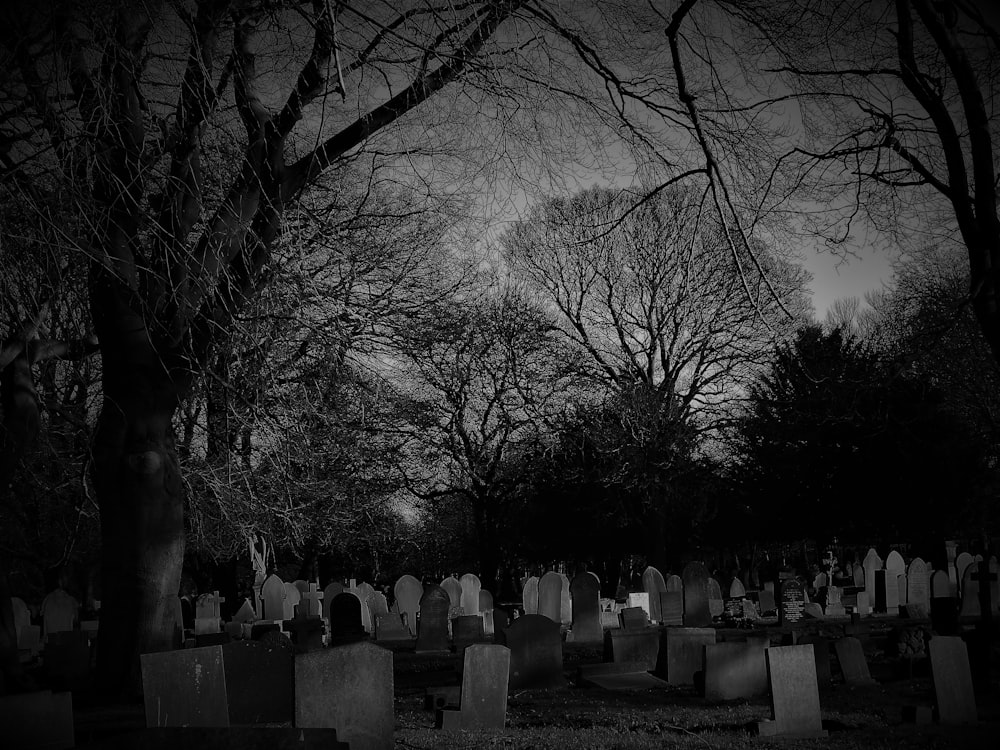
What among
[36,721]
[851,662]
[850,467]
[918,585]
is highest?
[850,467]

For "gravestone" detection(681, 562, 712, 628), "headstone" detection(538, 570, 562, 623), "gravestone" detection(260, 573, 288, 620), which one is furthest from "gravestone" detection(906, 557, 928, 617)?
"gravestone" detection(260, 573, 288, 620)

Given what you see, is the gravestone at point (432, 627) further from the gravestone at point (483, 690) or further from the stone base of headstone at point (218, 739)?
the stone base of headstone at point (218, 739)

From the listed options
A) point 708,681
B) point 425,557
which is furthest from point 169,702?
point 425,557

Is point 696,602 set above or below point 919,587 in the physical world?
above

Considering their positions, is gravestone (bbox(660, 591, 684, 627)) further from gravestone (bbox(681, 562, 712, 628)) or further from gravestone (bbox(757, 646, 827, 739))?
gravestone (bbox(757, 646, 827, 739))

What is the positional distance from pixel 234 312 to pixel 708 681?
7.04m

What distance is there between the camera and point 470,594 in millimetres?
21297

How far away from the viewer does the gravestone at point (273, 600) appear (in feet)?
64.0

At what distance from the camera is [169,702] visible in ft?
19.5

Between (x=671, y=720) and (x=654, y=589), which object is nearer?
(x=671, y=720)

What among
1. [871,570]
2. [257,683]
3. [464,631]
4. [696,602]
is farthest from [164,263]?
[871,570]

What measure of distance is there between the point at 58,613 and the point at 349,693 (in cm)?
1279

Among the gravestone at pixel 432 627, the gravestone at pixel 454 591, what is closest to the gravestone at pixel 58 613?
the gravestone at pixel 432 627

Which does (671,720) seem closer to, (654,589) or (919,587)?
(654,589)
